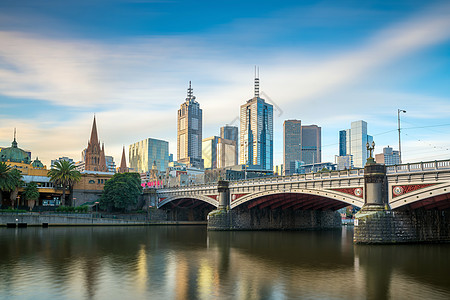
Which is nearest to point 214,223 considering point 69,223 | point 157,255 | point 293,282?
point 69,223

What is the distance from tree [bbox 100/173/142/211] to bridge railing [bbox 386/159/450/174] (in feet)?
250

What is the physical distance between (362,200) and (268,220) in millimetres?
36023

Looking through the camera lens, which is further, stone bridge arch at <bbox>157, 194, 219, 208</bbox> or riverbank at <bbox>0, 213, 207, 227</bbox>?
stone bridge arch at <bbox>157, 194, 219, 208</bbox>

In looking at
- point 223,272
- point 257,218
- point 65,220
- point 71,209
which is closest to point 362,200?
point 223,272

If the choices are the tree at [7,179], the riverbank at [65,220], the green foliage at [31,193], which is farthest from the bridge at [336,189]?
the tree at [7,179]

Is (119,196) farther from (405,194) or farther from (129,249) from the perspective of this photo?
(405,194)

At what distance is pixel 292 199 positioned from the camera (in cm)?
7625

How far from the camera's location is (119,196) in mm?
109188

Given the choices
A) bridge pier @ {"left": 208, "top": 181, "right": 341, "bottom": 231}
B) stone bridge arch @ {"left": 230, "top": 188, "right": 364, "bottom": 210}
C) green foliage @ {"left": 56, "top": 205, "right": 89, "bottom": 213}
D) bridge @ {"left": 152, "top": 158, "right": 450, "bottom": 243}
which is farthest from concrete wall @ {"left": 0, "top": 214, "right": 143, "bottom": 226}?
stone bridge arch @ {"left": 230, "top": 188, "right": 364, "bottom": 210}

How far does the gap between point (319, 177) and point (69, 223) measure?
59.5m

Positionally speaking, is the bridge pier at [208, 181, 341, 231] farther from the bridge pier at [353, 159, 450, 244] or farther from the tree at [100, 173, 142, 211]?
the bridge pier at [353, 159, 450, 244]

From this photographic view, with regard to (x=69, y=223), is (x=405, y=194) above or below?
above

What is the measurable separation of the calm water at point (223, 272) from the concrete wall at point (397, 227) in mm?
2129

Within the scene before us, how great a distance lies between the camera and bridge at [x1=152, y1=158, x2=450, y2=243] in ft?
157
